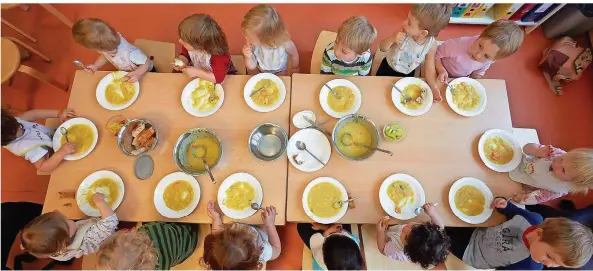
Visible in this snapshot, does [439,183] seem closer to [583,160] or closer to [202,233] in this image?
[583,160]

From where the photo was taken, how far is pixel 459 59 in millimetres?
2215

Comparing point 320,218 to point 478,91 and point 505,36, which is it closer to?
point 478,91

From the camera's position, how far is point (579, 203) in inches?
103

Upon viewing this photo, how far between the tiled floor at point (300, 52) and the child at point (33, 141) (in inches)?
30.2

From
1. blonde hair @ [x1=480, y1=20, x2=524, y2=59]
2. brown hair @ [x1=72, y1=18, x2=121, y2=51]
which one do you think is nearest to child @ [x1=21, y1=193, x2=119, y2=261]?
brown hair @ [x1=72, y1=18, x2=121, y2=51]

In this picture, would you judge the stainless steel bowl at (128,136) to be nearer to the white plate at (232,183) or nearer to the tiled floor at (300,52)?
the white plate at (232,183)

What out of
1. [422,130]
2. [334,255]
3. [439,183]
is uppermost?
[422,130]

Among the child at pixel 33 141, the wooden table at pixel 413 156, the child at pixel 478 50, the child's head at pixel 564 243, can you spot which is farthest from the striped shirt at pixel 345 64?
the child at pixel 33 141

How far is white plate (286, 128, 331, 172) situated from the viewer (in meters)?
1.88

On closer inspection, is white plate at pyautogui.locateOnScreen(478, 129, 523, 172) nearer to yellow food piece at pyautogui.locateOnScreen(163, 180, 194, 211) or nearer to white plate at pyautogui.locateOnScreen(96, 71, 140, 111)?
yellow food piece at pyautogui.locateOnScreen(163, 180, 194, 211)

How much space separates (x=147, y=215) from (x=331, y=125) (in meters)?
1.11

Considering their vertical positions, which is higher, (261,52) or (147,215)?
(261,52)

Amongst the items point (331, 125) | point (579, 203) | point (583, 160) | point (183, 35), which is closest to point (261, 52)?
point (183, 35)

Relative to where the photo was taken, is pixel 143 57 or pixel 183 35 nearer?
pixel 183 35
